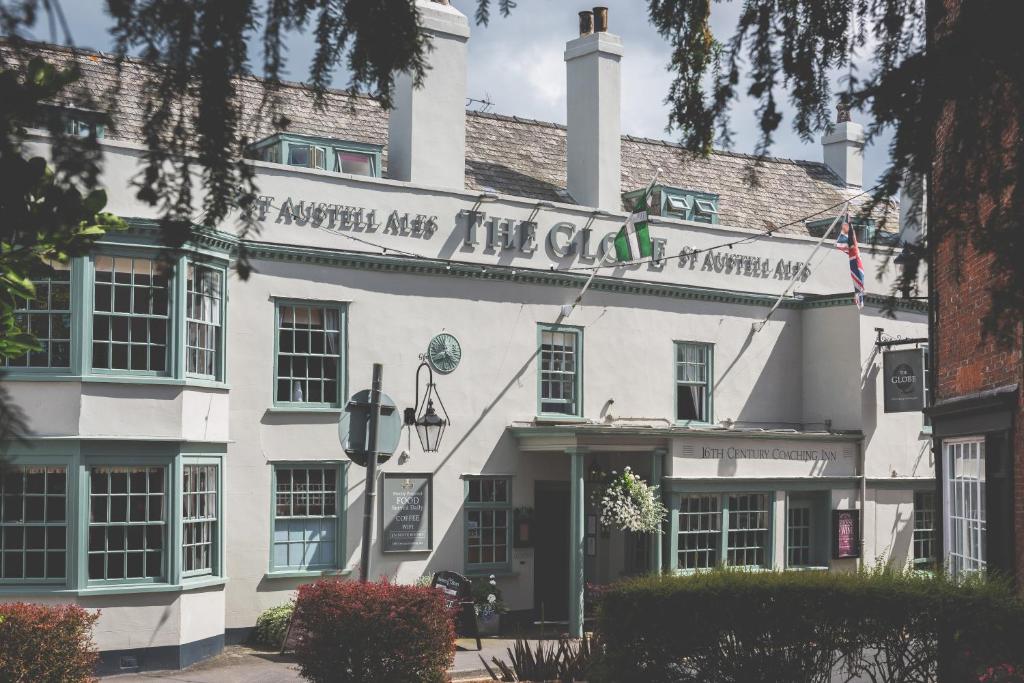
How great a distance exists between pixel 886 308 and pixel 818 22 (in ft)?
5.21

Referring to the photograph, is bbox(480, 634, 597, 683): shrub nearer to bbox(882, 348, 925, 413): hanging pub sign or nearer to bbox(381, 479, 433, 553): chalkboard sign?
bbox(381, 479, 433, 553): chalkboard sign

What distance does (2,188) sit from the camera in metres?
4.82

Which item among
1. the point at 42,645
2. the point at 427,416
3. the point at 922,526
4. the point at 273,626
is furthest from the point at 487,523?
the point at 922,526

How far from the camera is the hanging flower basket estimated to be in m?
22.6

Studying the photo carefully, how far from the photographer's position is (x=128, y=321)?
18391 mm

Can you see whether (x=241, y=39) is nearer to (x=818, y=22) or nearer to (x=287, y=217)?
(x=818, y=22)

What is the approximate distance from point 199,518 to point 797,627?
10.00m

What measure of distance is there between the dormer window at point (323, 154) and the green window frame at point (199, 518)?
17.8ft

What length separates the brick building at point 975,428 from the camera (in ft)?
44.6

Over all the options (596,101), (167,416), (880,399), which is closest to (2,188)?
(167,416)

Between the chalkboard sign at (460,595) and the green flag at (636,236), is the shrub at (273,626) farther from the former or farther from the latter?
the green flag at (636,236)

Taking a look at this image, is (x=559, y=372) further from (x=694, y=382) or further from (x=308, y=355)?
(x=308, y=355)

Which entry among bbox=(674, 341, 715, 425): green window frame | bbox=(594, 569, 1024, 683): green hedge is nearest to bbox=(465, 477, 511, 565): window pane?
bbox=(674, 341, 715, 425): green window frame

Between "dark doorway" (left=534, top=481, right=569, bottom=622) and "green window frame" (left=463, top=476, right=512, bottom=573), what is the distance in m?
1.13
